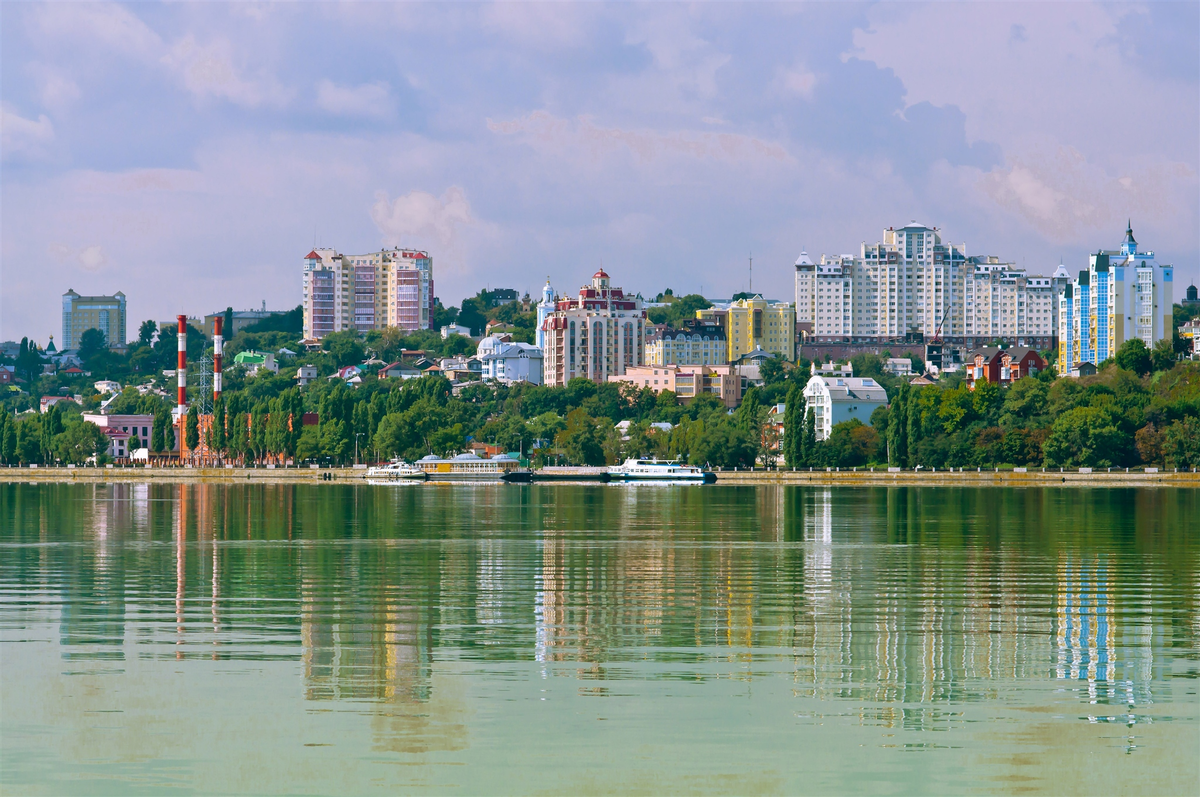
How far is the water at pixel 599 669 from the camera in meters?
10.9

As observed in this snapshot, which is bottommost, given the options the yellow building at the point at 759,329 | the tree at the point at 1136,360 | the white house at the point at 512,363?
the tree at the point at 1136,360

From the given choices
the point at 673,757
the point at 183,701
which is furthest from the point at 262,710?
the point at 673,757

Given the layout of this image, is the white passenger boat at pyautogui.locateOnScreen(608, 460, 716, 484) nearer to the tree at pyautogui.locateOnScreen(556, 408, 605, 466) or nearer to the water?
the tree at pyautogui.locateOnScreen(556, 408, 605, 466)

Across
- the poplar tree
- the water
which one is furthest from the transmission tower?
the water

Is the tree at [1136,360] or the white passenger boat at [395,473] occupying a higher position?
the tree at [1136,360]

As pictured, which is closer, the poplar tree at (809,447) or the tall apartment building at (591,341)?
the poplar tree at (809,447)

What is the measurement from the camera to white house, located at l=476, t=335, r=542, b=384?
16200 centimetres

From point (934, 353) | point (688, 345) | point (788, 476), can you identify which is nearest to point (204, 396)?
point (788, 476)

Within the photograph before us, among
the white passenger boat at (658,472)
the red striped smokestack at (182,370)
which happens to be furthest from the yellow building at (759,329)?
the white passenger boat at (658,472)

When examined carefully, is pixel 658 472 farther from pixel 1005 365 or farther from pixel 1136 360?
pixel 1005 365

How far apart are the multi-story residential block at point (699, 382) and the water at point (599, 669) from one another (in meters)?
112

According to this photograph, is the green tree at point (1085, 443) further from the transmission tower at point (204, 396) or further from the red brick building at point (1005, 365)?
the transmission tower at point (204, 396)

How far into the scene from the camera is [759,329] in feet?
573

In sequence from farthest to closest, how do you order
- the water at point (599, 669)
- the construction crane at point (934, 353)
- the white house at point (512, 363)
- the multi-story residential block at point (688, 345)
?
the construction crane at point (934, 353) < the multi-story residential block at point (688, 345) < the white house at point (512, 363) < the water at point (599, 669)
